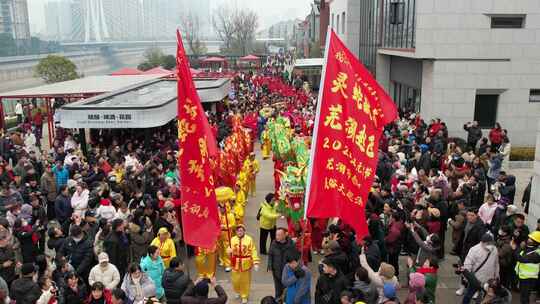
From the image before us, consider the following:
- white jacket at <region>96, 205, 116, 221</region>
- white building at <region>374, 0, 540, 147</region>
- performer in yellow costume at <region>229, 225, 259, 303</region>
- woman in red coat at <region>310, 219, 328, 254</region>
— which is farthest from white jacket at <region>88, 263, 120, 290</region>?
white building at <region>374, 0, 540, 147</region>

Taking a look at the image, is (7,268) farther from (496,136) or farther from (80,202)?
(496,136)

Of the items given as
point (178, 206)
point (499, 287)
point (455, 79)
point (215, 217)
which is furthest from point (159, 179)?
point (455, 79)

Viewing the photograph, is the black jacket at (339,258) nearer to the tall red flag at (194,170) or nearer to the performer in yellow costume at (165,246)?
the tall red flag at (194,170)

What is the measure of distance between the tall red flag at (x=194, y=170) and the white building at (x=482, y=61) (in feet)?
43.6

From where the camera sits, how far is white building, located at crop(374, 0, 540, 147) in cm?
1730

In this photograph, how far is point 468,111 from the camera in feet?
58.7

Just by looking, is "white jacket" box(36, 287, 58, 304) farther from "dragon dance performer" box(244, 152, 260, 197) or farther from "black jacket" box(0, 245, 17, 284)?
"dragon dance performer" box(244, 152, 260, 197)

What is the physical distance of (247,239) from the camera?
730 centimetres

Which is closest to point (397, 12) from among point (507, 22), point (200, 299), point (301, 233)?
point (507, 22)

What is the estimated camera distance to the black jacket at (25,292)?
5.78 metres

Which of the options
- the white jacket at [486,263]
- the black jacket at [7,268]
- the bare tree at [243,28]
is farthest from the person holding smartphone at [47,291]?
the bare tree at [243,28]

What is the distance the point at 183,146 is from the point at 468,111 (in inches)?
551

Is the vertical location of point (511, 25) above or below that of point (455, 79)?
above

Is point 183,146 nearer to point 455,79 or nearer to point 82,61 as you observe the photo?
point 455,79
